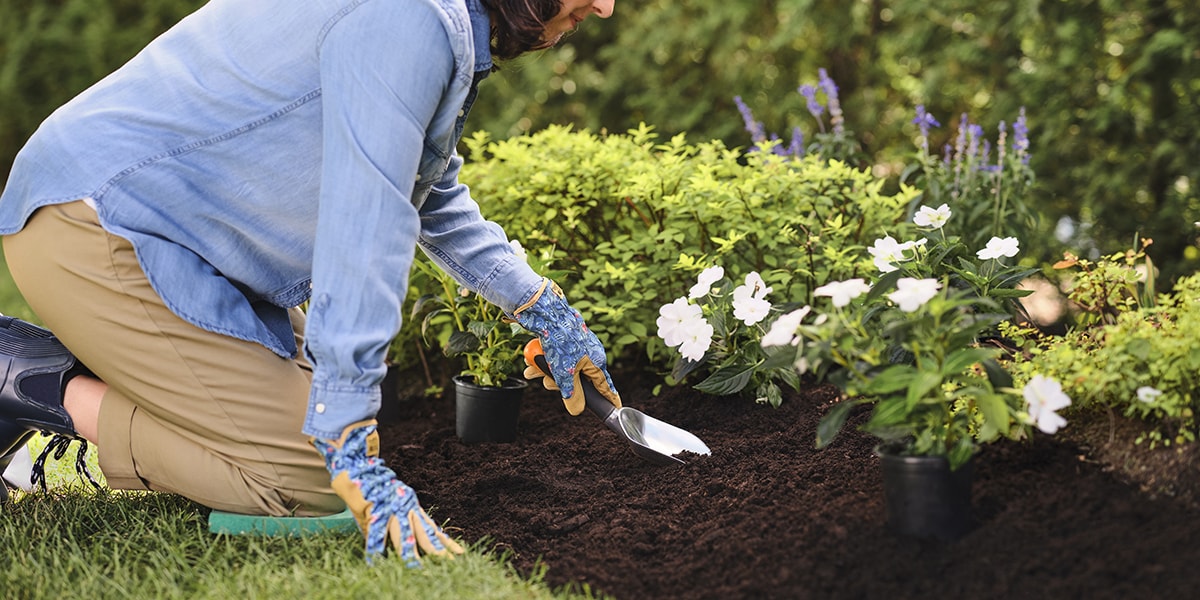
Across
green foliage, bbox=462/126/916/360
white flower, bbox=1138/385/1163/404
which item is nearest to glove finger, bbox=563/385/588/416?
green foliage, bbox=462/126/916/360

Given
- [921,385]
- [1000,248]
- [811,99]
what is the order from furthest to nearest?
[811,99] < [1000,248] < [921,385]

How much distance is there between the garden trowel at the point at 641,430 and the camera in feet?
7.71

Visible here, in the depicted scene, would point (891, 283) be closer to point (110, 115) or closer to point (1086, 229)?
point (110, 115)

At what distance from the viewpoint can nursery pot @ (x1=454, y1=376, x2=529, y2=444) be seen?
2.64 metres

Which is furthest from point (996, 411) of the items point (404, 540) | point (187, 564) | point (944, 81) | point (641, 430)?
point (944, 81)

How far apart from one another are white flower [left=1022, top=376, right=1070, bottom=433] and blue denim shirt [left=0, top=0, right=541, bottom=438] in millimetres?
1025

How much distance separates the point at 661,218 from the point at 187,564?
1.59m

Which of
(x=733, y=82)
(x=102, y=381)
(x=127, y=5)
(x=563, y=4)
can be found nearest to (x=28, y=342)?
(x=102, y=381)

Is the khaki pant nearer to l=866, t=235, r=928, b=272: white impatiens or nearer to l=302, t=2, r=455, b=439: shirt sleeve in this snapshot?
l=302, t=2, r=455, b=439: shirt sleeve

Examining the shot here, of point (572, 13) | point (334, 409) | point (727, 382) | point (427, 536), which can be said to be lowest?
point (727, 382)

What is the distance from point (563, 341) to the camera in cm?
234

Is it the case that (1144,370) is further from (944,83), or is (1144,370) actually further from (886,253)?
(944,83)

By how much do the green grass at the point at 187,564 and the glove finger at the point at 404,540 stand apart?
0.05 feet

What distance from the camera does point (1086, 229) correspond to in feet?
13.7
